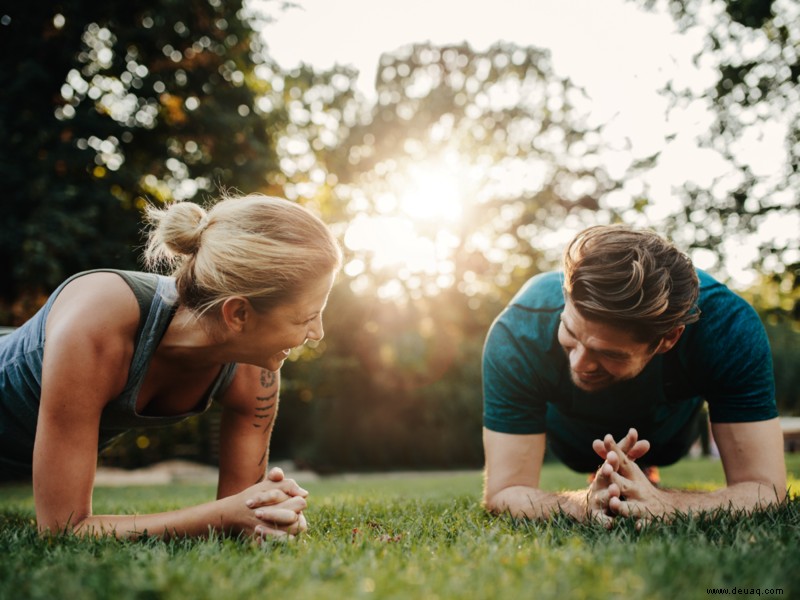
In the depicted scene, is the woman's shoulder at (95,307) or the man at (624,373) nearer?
the woman's shoulder at (95,307)

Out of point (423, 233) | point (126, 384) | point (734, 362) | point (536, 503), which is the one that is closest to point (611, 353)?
point (734, 362)

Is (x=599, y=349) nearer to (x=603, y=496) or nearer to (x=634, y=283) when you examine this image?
(x=634, y=283)

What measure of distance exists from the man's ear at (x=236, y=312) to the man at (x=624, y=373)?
1397 mm

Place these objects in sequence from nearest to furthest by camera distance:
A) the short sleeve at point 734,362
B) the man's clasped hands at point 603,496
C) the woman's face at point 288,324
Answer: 1. the man's clasped hands at point 603,496
2. the woman's face at point 288,324
3. the short sleeve at point 734,362

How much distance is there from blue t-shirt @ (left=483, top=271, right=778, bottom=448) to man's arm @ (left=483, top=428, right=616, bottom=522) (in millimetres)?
66

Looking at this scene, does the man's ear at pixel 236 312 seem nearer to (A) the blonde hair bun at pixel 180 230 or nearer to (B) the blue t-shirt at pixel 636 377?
(A) the blonde hair bun at pixel 180 230

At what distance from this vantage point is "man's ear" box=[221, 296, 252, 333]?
9.13 ft

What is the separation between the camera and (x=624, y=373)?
10.7 feet

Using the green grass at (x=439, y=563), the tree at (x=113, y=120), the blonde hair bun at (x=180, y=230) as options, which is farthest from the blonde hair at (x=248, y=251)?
the tree at (x=113, y=120)

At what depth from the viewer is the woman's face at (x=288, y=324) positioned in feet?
9.33

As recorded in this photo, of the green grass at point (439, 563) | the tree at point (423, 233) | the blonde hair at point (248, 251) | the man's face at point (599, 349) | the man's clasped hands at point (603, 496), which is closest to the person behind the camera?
the green grass at point (439, 563)

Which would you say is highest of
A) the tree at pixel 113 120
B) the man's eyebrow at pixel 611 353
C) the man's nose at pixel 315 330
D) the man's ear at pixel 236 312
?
the tree at pixel 113 120

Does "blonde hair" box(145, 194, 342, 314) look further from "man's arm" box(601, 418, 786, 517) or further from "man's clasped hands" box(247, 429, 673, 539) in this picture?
"man's arm" box(601, 418, 786, 517)

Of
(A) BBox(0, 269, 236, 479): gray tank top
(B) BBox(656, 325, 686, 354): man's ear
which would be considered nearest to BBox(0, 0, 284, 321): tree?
(A) BBox(0, 269, 236, 479): gray tank top
